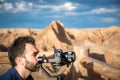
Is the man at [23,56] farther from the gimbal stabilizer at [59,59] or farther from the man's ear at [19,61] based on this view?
the gimbal stabilizer at [59,59]

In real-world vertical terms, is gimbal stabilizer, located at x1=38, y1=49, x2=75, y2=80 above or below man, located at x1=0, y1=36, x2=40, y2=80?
below

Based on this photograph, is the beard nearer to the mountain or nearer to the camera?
the camera

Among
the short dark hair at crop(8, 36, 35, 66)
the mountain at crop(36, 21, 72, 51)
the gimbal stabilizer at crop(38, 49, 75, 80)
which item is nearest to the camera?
the short dark hair at crop(8, 36, 35, 66)

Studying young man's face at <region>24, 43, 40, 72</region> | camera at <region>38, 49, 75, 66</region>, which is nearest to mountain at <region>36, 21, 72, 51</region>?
camera at <region>38, 49, 75, 66</region>

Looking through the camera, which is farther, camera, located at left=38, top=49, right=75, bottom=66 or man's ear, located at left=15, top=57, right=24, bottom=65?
camera, located at left=38, top=49, right=75, bottom=66

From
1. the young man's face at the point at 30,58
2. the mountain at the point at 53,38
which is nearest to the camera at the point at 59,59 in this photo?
the young man's face at the point at 30,58

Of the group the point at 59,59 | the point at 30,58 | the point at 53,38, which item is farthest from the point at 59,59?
the point at 53,38

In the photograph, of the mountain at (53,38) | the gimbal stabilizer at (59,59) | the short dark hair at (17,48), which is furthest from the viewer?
the mountain at (53,38)

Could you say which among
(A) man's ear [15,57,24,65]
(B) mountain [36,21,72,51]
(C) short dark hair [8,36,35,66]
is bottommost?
(B) mountain [36,21,72,51]

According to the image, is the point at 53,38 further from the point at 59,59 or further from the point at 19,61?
the point at 19,61

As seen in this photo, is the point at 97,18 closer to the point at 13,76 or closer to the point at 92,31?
the point at 92,31

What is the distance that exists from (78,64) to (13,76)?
187 cm

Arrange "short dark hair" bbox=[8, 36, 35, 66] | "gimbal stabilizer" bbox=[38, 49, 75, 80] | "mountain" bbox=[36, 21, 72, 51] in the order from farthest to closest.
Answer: "mountain" bbox=[36, 21, 72, 51] → "gimbal stabilizer" bbox=[38, 49, 75, 80] → "short dark hair" bbox=[8, 36, 35, 66]

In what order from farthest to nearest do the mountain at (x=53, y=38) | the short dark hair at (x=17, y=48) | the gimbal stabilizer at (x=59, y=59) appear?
the mountain at (x=53, y=38), the gimbal stabilizer at (x=59, y=59), the short dark hair at (x=17, y=48)
